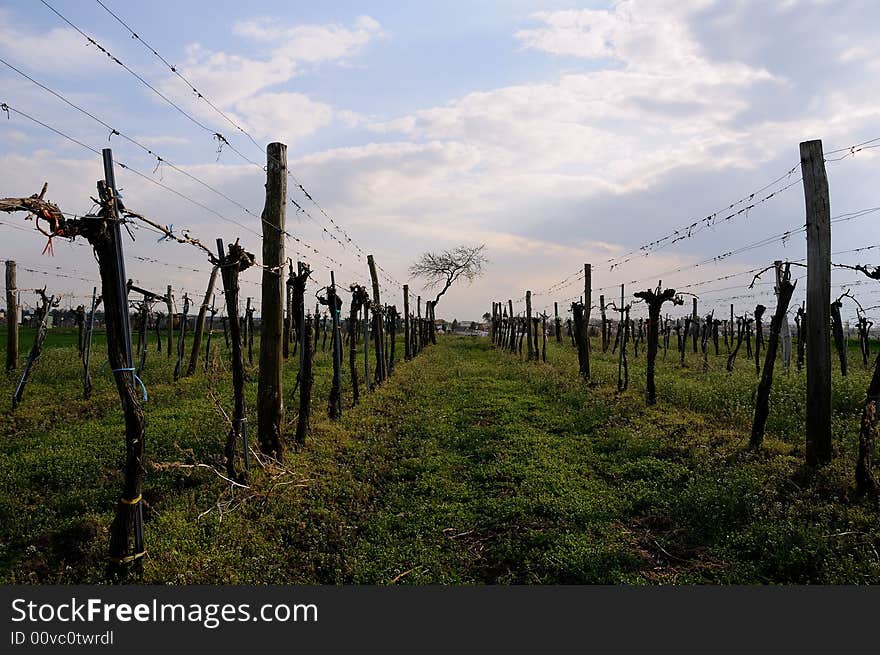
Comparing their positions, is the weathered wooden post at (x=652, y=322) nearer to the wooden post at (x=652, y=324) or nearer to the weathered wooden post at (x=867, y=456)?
the wooden post at (x=652, y=324)

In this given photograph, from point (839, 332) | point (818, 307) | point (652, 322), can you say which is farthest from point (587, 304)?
point (818, 307)

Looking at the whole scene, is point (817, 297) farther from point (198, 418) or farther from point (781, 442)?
point (198, 418)

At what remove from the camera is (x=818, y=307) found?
7.42m

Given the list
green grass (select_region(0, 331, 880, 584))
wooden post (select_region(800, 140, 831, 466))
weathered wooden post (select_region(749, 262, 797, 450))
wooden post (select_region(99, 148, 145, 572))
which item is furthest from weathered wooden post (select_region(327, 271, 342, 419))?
wooden post (select_region(800, 140, 831, 466))

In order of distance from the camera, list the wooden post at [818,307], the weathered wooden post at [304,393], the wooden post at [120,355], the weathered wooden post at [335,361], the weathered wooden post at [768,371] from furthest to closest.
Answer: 1. the weathered wooden post at [335,361]
2. the weathered wooden post at [304,393]
3. the weathered wooden post at [768,371]
4. the wooden post at [818,307]
5. the wooden post at [120,355]

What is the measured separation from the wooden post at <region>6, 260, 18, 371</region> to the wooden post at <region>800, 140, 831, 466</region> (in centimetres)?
1954

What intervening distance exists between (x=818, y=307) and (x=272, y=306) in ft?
24.2

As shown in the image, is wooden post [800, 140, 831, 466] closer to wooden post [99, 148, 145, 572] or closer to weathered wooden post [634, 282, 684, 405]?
weathered wooden post [634, 282, 684, 405]

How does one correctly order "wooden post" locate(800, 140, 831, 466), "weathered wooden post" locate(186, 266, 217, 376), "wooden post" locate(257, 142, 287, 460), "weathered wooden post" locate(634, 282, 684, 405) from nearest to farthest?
"wooden post" locate(800, 140, 831, 466) < "wooden post" locate(257, 142, 287, 460) < "weathered wooden post" locate(634, 282, 684, 405) < "weathered wooden post" locate(186, 266, 217, 376)

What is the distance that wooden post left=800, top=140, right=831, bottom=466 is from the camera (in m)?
7.38

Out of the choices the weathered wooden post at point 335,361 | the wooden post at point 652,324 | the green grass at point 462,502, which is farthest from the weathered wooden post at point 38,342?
the wooden post at point 652,324

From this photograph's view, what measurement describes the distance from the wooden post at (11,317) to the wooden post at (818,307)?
1954 centimetres

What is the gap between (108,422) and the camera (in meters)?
10.3

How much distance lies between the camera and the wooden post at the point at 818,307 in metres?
7.38
